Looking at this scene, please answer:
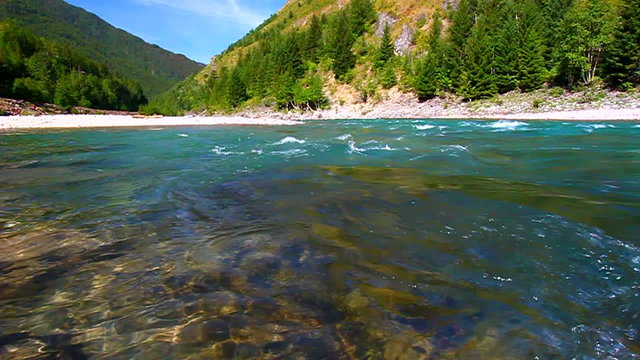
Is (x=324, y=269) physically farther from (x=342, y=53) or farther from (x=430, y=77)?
(x=342, y=53)

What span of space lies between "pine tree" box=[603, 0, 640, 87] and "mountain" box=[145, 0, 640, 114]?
131 millimetres

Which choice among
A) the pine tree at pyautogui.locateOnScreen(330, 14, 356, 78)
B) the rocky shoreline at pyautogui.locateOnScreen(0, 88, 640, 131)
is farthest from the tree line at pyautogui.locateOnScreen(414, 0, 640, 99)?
the pine tree at pyautogui.locateOnScreen(330, 14, 356, 78)

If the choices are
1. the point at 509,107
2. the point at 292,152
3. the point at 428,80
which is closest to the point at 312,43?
the point at 428,80

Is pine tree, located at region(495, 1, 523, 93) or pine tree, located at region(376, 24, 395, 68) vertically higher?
pine tree, located at region(376, 24, 395, 68)

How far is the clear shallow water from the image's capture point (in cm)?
326

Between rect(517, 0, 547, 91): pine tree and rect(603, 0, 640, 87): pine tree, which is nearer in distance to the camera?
rect(603, 0, 640, 87): pine tree

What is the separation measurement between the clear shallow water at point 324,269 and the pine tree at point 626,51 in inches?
1891

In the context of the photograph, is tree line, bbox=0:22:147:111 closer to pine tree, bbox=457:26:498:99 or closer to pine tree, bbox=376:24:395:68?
pine tree, bbox=376:24:395:68

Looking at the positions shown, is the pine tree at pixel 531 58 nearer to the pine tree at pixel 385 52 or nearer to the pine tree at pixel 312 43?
the pine tree at pixel 385 52

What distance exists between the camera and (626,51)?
145 ft

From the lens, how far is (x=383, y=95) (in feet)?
268

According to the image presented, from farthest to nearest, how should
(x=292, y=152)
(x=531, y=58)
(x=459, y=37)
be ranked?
(x=459, y=37) < (x=531, y=58) < (x=292, y=152)

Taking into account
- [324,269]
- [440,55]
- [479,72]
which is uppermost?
[440,55]

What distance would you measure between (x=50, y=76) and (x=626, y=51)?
135m
